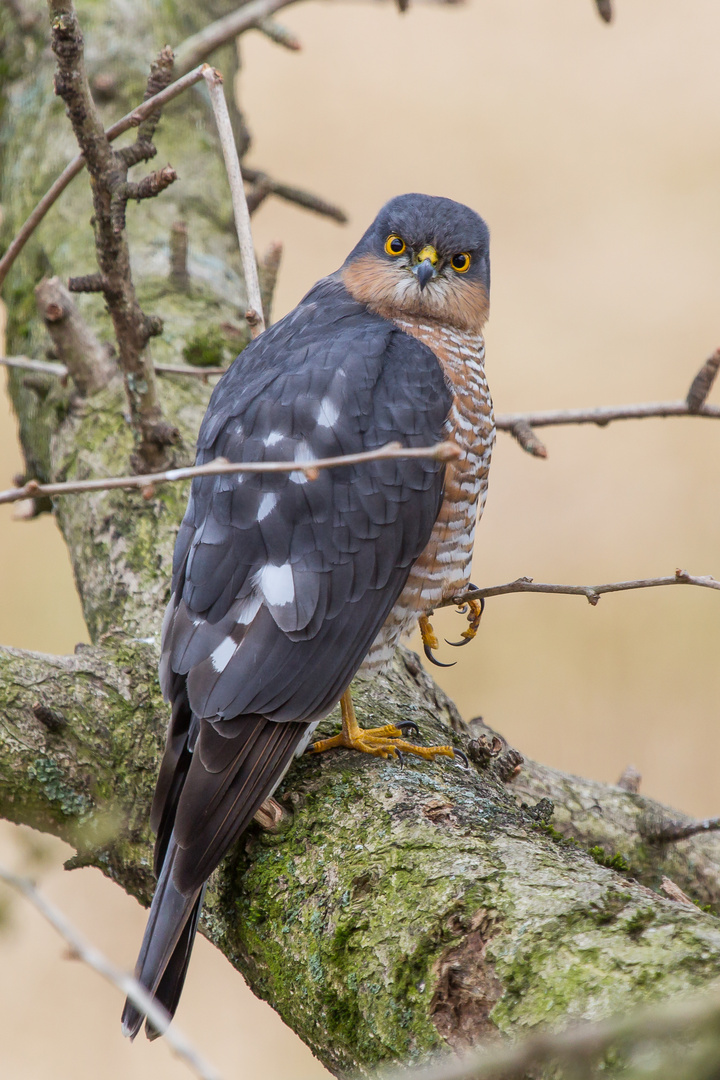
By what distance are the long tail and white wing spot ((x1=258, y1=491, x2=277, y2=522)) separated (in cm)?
82

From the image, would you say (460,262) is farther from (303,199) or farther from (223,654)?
(223,654)

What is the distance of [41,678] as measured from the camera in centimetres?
248

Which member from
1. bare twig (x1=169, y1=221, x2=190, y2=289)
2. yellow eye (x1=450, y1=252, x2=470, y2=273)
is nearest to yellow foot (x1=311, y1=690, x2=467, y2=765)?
yellow eye (x1=450, y1=252, x2=470, y2=273)

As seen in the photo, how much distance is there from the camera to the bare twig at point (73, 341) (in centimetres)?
322

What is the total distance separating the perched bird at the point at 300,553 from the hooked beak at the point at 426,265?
10mm

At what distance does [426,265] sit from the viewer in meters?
3.20

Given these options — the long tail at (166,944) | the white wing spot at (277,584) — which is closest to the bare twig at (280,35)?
the white wing spot at (277,584)

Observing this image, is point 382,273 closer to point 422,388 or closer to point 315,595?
point 422,388

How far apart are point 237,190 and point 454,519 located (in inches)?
46.7

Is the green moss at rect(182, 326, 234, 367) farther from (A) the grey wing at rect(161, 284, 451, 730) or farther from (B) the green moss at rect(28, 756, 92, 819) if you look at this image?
(B) the green moss at rect(28, 756, 92, 819)

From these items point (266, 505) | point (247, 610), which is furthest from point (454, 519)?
point (247, 610)

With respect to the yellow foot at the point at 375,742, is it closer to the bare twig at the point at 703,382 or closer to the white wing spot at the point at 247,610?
the white wing spot at the point at 247,610

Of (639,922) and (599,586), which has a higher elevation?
(599,586)

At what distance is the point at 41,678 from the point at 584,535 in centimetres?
494
